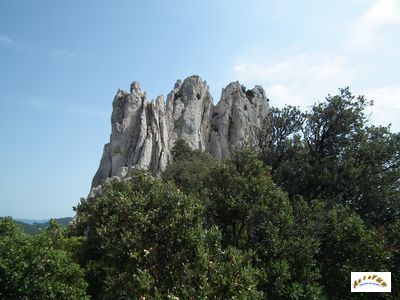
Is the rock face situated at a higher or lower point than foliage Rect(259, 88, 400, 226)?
higher

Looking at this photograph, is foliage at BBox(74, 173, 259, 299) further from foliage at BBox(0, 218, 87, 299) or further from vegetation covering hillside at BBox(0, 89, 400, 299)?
foliage at BBox(0, 218, 87, 299)

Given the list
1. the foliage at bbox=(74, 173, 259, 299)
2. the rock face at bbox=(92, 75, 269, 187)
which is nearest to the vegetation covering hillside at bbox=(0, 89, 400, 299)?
the foliage at bbox=(74, 173, 259, 299)

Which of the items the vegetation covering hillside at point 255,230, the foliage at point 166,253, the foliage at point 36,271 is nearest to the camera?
the foliage at point 166,253

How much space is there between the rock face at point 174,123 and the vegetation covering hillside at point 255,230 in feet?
112

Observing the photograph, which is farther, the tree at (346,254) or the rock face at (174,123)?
the rock face at (174,123)

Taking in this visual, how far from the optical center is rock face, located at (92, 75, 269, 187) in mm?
67562

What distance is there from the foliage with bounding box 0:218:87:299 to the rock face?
44.0 meters

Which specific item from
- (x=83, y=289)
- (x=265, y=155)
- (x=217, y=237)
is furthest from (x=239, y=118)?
(x=217, y=237)

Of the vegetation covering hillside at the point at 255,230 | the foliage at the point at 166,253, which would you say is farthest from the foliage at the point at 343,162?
the foliage at the point at 166,253

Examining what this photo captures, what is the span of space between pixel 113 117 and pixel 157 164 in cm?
1320

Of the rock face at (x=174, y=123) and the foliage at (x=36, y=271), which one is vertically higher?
the rock face at (x=174, y=123)

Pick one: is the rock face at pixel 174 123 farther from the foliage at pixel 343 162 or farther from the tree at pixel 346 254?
the tree at pixel 346 254

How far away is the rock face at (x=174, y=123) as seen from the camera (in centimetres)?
6756

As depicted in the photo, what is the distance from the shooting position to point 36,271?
15.8m
